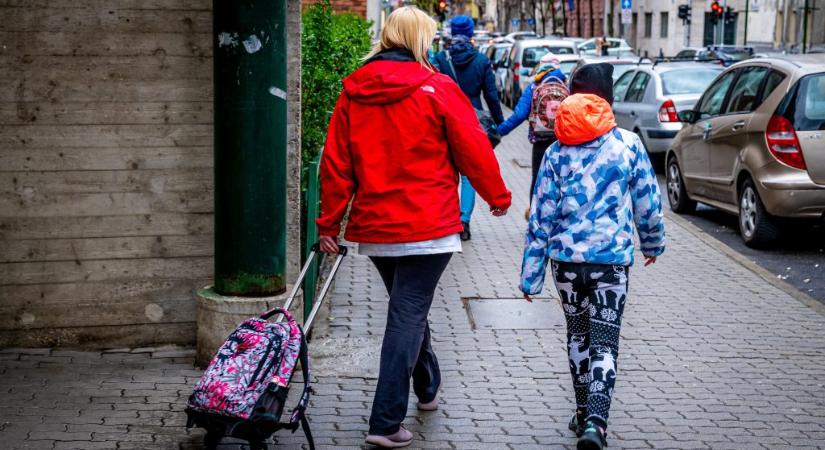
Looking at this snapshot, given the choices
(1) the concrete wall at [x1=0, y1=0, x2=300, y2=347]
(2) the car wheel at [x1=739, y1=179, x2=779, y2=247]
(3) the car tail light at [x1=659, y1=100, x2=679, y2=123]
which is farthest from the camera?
(3) the car tail light at [x1=659, y1=100, x2=679, y2=123]

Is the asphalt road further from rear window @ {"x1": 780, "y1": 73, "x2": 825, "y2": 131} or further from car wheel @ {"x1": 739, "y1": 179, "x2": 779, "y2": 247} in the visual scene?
rear window @ {"x1": 780, "y1": 73, "x2": 825, "y2": 131}

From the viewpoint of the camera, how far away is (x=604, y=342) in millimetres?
5168

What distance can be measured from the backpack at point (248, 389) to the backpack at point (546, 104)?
16.9 ft

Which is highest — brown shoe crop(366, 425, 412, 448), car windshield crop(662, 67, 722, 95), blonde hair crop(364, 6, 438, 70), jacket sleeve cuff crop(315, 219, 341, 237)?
blonde hair crop(364, 6, 438, 70)

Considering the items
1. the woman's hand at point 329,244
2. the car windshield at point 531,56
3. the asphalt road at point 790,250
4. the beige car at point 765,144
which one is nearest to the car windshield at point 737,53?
the car windshield at point 531,56

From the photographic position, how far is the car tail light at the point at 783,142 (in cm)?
1027

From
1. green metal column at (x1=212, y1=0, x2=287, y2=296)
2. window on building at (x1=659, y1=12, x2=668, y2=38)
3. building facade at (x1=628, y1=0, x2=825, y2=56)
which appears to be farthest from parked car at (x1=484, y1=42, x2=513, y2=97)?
green metal column at (x1=212, y1=0, x2=287, y2=296)

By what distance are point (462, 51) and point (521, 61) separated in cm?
2135

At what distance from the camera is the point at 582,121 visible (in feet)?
16.8

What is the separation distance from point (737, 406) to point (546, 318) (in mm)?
2015

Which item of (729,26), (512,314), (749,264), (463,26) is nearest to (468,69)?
(463,26)

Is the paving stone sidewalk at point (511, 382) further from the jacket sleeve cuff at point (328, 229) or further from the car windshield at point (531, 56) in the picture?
the car windshield at point (531, 56)

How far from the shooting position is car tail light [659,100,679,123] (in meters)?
16.8

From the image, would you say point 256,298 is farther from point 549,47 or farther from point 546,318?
point 549,47
